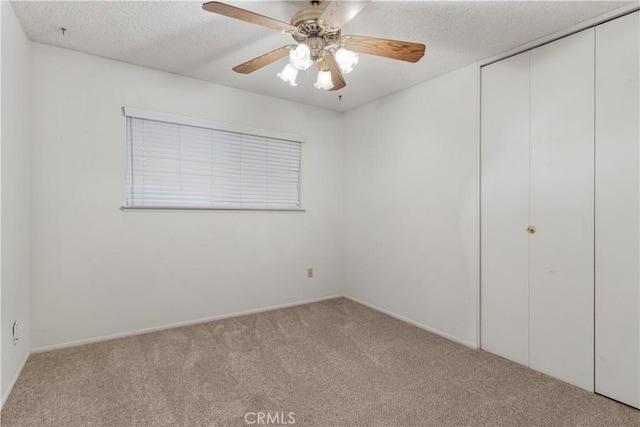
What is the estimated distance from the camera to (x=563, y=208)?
7.10 feet

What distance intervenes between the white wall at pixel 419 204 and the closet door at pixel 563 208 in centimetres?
46

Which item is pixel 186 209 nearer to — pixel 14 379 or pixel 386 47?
pixel 14 379

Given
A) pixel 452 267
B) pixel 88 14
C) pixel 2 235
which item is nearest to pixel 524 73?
pixel 452 267

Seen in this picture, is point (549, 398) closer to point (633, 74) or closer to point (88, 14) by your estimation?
point (633, 74)

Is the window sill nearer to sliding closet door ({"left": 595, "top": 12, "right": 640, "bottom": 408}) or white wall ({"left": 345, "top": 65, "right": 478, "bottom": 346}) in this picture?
white wall ({"left": 345, "top": 65, "right": 478, "bottom": 346})

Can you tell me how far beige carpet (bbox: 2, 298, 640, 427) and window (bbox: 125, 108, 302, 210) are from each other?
129cm

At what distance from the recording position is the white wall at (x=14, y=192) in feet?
6.13

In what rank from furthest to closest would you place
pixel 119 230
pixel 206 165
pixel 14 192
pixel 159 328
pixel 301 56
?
1. pixel 206 165
2. pixel 159 328
3. pixel 119 230
4. pixel 14 192
5. pixel 301 56

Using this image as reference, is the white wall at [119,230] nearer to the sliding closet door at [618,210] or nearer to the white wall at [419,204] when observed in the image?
the white wall at [419,204]

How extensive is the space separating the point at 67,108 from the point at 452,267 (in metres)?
3.47

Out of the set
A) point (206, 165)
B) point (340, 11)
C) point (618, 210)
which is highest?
point (340, 11)

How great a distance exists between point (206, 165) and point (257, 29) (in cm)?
145

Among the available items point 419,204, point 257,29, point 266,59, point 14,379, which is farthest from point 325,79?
point 14,379

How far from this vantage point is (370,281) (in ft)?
12.2
